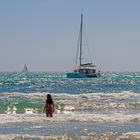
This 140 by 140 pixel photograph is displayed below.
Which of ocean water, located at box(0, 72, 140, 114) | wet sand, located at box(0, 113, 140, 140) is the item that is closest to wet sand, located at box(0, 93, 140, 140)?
Answer: wet sand, located at box(0, 113, 140, 140)

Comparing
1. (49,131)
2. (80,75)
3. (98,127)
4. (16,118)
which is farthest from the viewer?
(80,75)

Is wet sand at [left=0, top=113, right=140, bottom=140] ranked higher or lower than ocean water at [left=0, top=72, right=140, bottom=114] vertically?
higher

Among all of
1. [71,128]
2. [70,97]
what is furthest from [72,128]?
[70,97]

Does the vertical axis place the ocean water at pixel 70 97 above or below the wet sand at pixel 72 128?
below

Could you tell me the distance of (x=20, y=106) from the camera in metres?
43.4

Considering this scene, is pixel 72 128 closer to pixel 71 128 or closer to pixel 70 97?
pixel 71 128

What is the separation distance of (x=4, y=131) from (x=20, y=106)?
755 inches

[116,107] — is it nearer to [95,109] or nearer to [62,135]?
[95,109]

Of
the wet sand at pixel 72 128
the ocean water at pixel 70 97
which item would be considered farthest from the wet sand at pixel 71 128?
the ocean water at pixel 70 97

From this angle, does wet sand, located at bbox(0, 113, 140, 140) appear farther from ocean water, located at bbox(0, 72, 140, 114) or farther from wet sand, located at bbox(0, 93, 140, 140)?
ocean water, located at bbox(0, 72, 140, 114)

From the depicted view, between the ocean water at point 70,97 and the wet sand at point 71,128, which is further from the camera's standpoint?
the ocean water at point 70,97

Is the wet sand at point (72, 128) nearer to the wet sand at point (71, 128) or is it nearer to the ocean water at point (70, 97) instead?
the wet sand at point (71, 128)

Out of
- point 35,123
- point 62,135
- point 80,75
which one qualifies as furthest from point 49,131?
point 80,75

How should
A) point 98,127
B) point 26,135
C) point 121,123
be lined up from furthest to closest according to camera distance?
point 121,123
point 98,127
point 26,135
